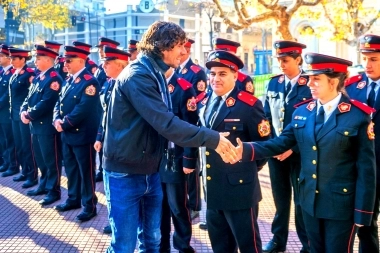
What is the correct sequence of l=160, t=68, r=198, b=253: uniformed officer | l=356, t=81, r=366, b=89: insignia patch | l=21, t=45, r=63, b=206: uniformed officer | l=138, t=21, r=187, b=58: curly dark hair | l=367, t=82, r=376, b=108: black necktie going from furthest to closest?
l=21, t=45, r=63, b=206: uniformed officer < l=160, t=68, r=198, b=253: uniformed officer < l=356, t=81, r=366, b=89: insignia patch < l=367, t=82, r=376, b=108: black necktie < l=138, t=21, r=187, b=58: curly dark hair

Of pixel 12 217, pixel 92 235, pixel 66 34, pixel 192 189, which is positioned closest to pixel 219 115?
pixel 192 189

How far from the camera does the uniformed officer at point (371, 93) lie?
3.80 meters

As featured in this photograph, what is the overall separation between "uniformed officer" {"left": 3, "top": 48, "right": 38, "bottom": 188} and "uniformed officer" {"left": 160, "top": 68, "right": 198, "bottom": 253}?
3627 millimetres

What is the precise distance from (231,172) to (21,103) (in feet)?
16.9

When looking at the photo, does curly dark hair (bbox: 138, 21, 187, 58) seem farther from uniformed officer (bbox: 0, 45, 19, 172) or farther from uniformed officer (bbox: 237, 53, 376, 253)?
uniformed officer (bbox: 0, 45, 19, 172)

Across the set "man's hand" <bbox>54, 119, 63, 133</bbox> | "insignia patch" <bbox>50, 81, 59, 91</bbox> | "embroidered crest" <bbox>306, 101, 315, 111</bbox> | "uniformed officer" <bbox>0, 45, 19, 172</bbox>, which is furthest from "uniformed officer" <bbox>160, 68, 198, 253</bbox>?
"uniformed officer" <bbox>0, 45, 19, 172</bbox>

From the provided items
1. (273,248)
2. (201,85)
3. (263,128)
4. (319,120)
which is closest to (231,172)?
(263,128)

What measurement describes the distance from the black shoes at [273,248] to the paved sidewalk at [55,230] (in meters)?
0.13

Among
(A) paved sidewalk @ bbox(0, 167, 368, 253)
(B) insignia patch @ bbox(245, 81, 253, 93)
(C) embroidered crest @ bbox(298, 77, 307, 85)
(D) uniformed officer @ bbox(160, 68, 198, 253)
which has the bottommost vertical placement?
(A) paved sidewalk @ bbox(0, 167, 368, 253)

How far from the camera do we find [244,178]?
347cm

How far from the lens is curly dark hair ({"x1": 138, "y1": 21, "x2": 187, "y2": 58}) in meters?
3.05

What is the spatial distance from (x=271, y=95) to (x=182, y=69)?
1.47 metres

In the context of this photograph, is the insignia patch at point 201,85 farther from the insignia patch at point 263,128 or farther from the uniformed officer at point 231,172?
the insignia patch at point 263,128

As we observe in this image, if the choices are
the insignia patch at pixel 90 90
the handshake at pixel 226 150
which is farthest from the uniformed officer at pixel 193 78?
the handshake at pixel 226 150
